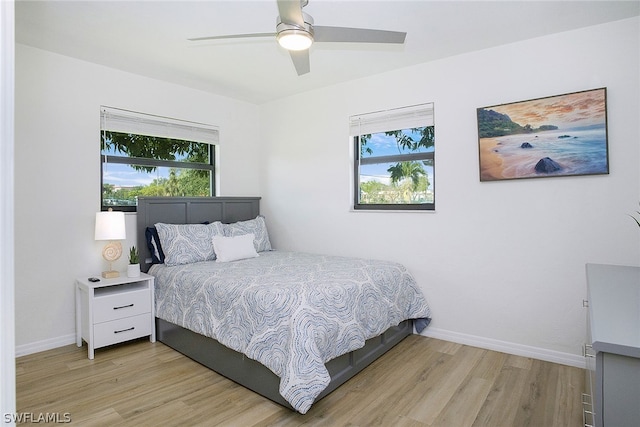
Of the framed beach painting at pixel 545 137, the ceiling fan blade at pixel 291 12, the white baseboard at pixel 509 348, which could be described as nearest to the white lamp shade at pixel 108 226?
the ceiling fan blade at pixel 291 12

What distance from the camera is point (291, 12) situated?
1753mm

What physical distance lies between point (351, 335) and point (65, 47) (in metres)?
3.14

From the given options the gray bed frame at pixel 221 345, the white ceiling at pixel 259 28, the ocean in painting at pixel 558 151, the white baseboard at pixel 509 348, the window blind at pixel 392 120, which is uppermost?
the white ceiling at pixel 259 28

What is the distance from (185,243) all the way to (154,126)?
1.27m

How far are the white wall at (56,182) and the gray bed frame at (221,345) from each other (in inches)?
9.0

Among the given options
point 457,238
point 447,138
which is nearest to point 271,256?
point 457,238

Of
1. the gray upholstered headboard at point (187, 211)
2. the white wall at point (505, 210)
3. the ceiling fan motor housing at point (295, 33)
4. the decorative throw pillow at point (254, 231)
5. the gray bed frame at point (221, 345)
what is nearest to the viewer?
the ceiling fan motor housing at point (295, 33)

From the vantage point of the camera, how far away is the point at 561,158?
2.66 metres

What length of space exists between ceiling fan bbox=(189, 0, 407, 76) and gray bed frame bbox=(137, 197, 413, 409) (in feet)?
6.19

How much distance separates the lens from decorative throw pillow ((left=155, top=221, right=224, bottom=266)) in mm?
3314

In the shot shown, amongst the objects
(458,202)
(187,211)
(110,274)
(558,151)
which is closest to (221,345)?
(110,274)

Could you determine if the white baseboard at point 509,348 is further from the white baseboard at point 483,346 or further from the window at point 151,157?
the window at point 151,157

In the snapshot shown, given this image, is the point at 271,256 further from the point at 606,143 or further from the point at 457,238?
the point at 606,143

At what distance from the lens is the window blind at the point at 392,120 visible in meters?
A: 3.33
